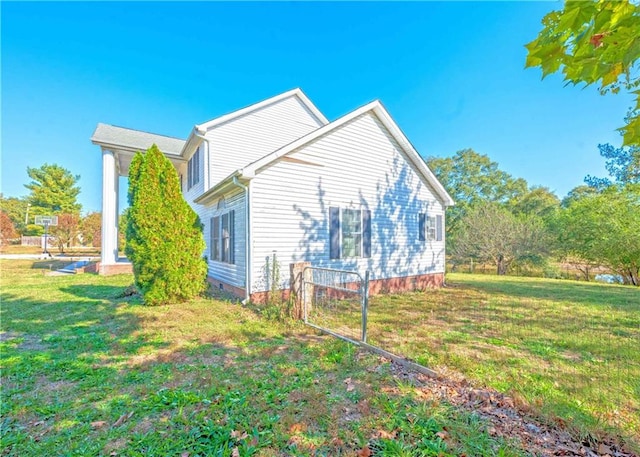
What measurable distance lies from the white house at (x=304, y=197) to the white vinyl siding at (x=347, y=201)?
0.09ft

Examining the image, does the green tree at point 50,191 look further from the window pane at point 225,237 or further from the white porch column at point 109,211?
the window pane at point 225,237

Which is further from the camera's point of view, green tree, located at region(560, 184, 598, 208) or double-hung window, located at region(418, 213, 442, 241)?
green tree, located at region(560, 184, 598, 208)

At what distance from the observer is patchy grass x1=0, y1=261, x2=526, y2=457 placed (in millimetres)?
2256

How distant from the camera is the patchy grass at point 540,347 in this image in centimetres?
285

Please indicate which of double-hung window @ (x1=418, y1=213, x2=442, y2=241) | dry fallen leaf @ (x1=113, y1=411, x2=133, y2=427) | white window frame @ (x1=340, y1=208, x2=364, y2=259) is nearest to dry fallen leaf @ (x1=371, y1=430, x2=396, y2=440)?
dry fallen leaf @ (x1=113, y1=411, x2=133, y2=427)

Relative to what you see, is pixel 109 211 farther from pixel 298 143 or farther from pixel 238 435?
pixel 238 435

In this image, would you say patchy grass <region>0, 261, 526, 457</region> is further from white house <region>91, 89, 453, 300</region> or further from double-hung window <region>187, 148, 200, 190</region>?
double-hung window <region>187, 148, 200, 190</region>

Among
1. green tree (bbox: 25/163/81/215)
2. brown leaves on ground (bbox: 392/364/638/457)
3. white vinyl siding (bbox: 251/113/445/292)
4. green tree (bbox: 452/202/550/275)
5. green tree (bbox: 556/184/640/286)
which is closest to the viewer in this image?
brown leaves on ground (bbox: 392/364/638/457)

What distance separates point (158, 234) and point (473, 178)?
30589 mm

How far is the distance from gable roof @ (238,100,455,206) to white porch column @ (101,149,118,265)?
31.7 feet

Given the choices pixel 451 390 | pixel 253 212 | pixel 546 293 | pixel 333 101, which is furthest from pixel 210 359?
pixel 333 101

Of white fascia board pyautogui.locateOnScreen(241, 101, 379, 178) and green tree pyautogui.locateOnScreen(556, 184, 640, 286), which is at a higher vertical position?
white fascia board pyautogui.locateOnScreen(241, 101, 379, 178)

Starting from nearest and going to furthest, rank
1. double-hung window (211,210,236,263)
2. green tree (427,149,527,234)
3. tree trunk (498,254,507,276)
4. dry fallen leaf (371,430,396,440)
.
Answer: dry fallen leaf (371,430,396,440) < double-hung window (211,210,236,263) < tree trunk (498,254,507,276) < green tree (427,149,527,234)

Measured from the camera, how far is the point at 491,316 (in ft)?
21.4
